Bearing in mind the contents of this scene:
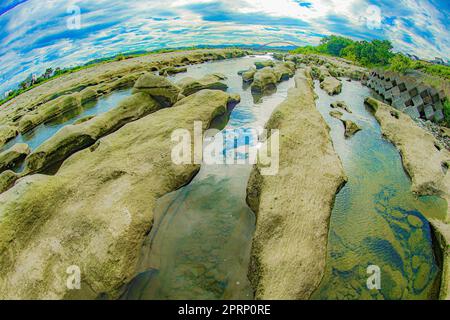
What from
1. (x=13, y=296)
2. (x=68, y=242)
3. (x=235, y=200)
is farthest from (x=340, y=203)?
(x=13, y=296)

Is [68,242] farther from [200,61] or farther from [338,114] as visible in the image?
[200,61]

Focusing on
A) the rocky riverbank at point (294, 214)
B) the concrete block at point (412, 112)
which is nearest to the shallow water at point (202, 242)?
the rocky riverbank at point (294, 214)

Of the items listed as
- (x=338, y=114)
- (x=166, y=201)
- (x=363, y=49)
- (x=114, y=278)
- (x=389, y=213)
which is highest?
(x=114, y=278)

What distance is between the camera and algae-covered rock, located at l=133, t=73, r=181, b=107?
17609 mm

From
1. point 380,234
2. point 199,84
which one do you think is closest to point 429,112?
point 380,234

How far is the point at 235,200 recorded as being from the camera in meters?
9.37

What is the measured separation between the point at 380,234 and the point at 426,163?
6.40m

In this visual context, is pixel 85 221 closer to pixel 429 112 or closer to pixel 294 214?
pixel 294 214

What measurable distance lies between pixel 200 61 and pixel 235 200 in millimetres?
41242

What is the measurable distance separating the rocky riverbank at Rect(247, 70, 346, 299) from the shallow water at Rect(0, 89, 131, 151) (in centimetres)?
1493

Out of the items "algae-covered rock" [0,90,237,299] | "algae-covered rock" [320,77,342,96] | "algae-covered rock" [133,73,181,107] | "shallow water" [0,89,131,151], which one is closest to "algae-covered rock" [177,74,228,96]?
"algae-covered rock" [133,73,181,107]

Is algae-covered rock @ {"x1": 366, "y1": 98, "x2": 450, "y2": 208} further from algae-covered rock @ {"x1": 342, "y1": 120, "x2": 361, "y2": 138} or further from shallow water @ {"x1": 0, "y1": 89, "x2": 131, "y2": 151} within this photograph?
shallow water @ {"x1": 0, "y1": 89, "x2": 131, "y2": 151}

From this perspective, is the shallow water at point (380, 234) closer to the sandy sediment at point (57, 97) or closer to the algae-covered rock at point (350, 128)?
the algae-covered rock at point (350, 128)

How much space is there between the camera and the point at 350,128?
52.3 feet
